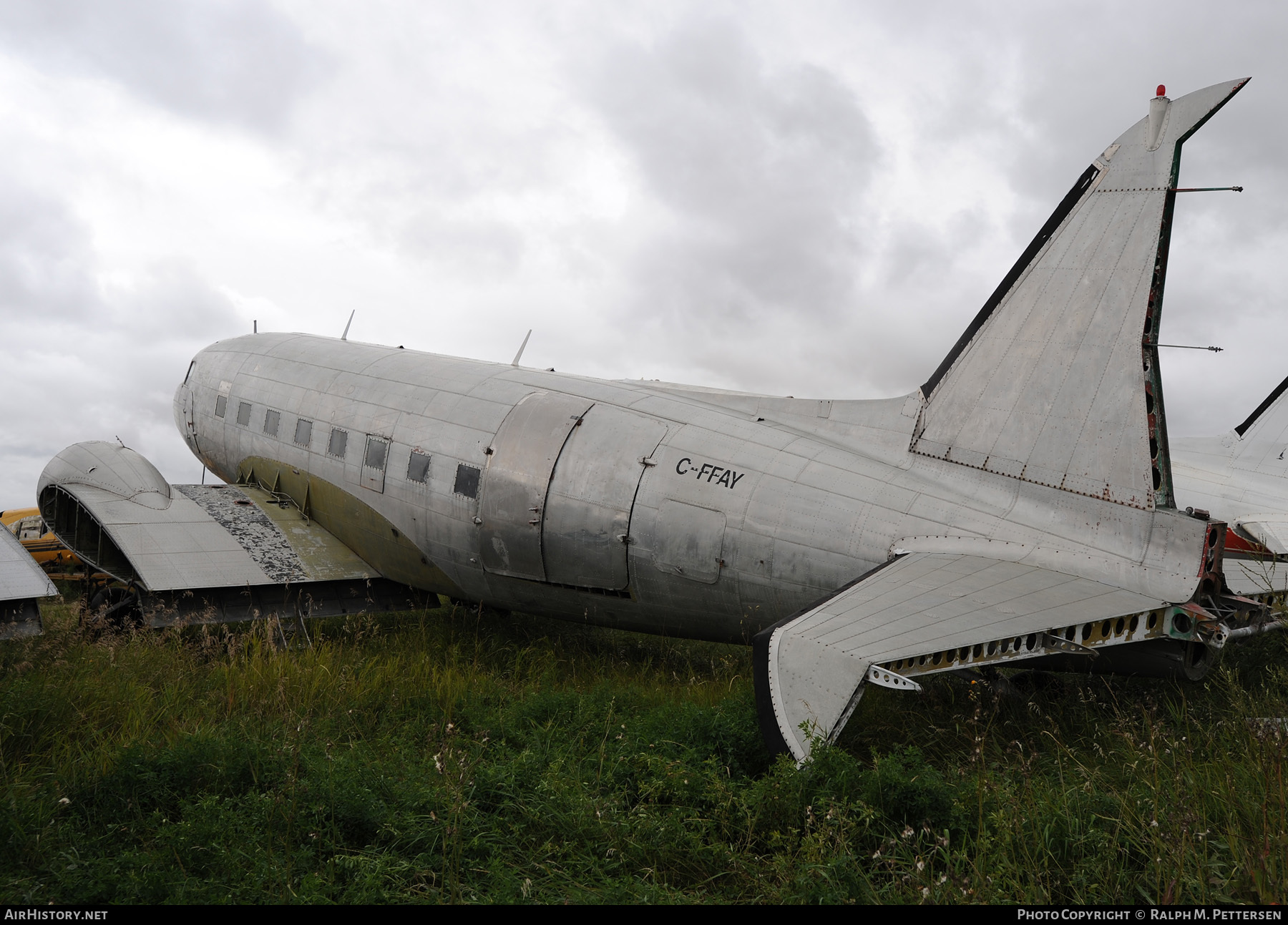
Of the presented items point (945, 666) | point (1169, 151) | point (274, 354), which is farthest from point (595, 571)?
point (274, 354)

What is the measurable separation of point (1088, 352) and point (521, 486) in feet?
18.8

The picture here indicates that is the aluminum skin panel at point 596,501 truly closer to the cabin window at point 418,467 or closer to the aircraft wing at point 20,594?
the cabin window at point 418,467

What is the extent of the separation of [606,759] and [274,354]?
33.8 ft

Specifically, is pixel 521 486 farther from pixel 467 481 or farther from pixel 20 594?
pixel 20 594

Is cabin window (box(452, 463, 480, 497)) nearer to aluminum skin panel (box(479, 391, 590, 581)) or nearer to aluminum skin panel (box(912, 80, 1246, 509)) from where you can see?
aluminum skin panel (box(479, 391, 590, 581))

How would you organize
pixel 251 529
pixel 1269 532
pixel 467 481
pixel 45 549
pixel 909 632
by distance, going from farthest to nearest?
pixel 45 549, pixel 251 529, pixel 1269 532, pixel 467 481, pixel 909 632

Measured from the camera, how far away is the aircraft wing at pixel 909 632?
4371 mm

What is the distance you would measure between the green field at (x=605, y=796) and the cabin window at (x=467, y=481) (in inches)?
98.6

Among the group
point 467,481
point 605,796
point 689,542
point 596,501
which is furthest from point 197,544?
point 605,796

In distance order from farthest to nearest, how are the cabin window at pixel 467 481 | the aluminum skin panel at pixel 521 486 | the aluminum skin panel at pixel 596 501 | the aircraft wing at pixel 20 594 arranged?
the cabin window at pixel 467 481
the aluminum skin panel at pixel 521 486
the aluminum skin panel at pixel 596 501
the aircraft wing at pixel 20 594

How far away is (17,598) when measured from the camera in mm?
7062

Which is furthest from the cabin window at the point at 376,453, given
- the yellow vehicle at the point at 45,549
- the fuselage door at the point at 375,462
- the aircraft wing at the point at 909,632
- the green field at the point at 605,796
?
the yellow vehicle at the point at 45,549

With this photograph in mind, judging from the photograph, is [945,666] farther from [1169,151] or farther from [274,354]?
[274,354]

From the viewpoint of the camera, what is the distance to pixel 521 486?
28.0ft
